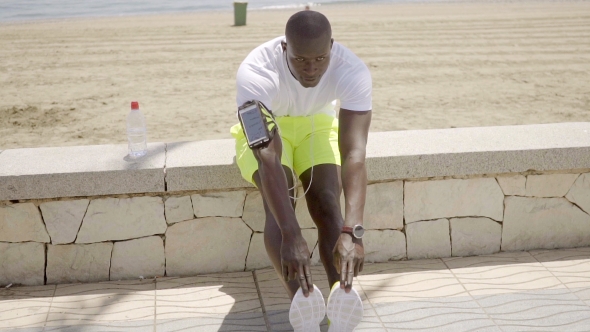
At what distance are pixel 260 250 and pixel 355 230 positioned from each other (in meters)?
0.99

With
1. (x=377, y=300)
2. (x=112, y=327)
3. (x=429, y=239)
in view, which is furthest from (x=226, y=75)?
(x=112, y=327)

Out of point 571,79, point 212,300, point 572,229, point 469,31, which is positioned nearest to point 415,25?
point 469,31

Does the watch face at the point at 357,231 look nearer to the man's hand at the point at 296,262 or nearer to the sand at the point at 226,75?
the man's hand at the point at 296,262

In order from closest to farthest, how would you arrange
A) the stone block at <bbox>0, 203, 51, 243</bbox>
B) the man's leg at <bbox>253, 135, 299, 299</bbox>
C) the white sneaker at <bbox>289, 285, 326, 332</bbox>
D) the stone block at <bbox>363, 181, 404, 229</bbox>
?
the white sneaker at <bbox>289, 285, 326, 332</bbox> → the man's leg at <bbox>253, 135, 299, 299</bbox> → the stone block at <bbox>0, 203, 51, 243</bbox> → the stone block at <bbox>363, 181, 404, 229</bbox>

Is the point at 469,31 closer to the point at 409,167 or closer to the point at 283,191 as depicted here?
the point at 409,167

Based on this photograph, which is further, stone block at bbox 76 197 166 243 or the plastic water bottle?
the plastic water bottle

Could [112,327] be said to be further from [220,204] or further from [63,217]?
[220,204]

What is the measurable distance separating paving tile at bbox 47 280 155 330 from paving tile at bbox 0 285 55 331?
1.7 inches

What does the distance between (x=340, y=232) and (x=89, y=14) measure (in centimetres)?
1897

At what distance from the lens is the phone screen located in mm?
2822

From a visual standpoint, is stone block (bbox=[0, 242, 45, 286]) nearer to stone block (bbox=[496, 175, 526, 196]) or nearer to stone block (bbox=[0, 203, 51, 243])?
stone block (bbox=[0, 203, 51, 243])

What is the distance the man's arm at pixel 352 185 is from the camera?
270cm

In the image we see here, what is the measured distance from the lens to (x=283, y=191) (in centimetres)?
282

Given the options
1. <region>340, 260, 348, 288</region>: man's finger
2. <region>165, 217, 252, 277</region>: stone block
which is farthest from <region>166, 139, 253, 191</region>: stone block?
<region>340, 260, 348, 288</region>: man's finger
